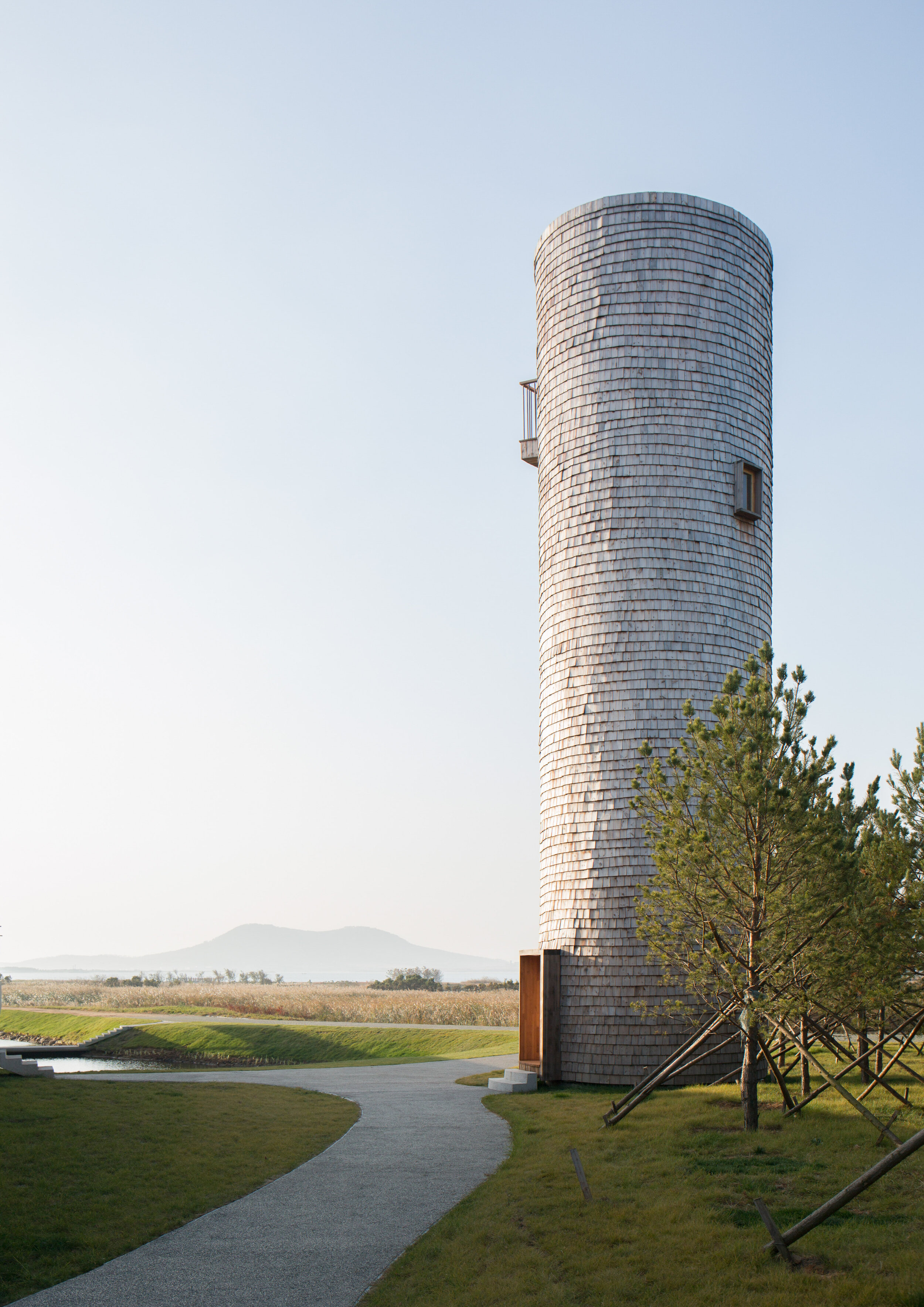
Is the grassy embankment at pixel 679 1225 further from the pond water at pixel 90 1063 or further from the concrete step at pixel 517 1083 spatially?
the pond water at pixel 90 1063

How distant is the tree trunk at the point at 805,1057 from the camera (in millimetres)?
14430

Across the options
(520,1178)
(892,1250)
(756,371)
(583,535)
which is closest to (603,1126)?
(520,1178)

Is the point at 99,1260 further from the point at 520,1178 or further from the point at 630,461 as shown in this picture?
the point at 630,461

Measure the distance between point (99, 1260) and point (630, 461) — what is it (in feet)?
52.6

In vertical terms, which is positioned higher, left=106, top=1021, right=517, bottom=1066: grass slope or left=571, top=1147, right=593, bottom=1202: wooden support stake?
left=571, top=1147, right=593, bottom=1202: wooden support stake

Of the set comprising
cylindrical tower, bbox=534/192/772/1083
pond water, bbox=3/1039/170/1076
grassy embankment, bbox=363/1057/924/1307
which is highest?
cylindrical tower, bbox=534/192/772/1083

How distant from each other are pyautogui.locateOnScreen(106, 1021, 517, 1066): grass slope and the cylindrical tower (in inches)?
396

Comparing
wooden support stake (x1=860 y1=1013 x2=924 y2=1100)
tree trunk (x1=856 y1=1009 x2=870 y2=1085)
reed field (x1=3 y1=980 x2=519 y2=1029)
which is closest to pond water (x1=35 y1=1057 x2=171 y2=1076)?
reed field (x1=3 y1=980 x2=519 y2=1029)

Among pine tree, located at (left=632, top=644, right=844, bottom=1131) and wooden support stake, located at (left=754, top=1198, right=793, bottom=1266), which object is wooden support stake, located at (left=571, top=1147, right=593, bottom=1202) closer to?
wooden support stake, located at (left=754, top=1198, right=793, bottom=1266)

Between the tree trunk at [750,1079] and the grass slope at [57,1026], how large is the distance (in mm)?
29212

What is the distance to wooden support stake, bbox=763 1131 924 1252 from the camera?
265 inches

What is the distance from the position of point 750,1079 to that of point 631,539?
34.1 ft

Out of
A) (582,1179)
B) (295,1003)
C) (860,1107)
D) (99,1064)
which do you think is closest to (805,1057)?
(860,1107)

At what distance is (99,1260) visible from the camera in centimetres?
909
